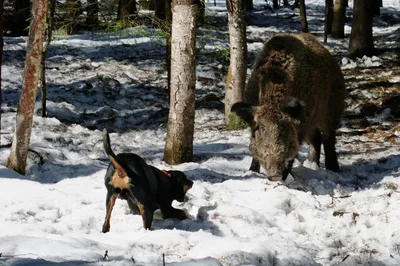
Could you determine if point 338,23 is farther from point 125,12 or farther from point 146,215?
point 146,215

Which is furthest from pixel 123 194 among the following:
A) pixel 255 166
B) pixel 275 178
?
pixel 255 166

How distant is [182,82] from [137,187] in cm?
335

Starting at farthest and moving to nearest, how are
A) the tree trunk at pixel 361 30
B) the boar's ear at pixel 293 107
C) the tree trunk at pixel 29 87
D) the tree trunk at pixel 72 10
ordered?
the tree trunk at pixel 361 30, the tree trunk at pixel 72 10, the tree trunk at pixel 29 87, the boar's ear at pixel 293 107

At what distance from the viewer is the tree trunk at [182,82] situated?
27.7 feet

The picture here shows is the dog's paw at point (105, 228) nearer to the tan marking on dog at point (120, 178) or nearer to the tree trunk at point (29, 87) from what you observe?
the tan marking on dog at point (120, 178)

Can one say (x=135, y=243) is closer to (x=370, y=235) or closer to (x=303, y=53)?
(x=370, y=235)

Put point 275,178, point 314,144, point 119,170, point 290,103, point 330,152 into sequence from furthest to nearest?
1. point 314,144
2. point 330,152
3. point 290,103
4. point 275,178
5. point 119,170

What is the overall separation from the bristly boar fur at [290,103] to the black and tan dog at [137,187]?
1.64 meters

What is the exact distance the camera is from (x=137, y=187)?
554 cm

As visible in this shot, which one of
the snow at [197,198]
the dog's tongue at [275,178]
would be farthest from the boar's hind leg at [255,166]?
the dog's tongue at [275,178]

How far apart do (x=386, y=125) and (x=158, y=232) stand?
7509 mm

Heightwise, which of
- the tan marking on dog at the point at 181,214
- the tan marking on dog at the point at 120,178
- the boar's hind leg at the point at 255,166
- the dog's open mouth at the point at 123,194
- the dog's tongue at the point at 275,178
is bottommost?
the boar's hind leg at the point at 255,166

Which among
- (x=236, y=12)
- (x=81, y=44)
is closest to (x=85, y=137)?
(x=236, y=12)

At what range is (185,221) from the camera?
626 cm
